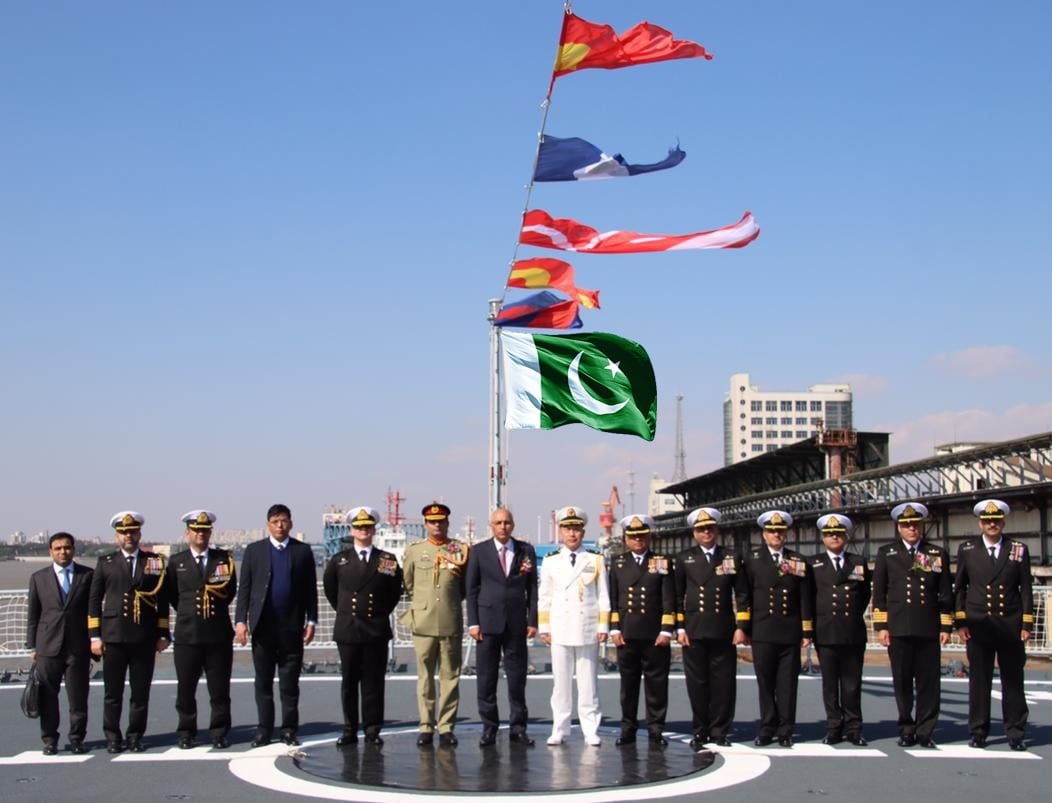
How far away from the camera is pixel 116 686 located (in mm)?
8688

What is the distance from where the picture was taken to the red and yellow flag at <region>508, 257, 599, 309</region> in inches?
491

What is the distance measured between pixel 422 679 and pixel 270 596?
1.30m

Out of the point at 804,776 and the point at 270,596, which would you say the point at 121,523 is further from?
the point at 804,776

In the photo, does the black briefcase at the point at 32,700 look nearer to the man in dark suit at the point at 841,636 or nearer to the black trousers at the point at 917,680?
the man in dark suit at the point at 841,636

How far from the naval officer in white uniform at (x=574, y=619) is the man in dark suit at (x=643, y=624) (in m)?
0.18

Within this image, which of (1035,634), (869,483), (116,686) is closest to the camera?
(116,686)

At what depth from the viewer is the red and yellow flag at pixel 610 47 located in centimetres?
1193

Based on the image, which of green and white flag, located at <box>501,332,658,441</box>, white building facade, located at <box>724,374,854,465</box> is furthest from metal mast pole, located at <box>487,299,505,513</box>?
white building facade, located at <box>724,374,854,465</box>

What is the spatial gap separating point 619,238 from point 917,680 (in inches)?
224

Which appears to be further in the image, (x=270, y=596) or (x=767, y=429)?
(x=767, y=429)

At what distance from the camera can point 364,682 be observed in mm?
8922

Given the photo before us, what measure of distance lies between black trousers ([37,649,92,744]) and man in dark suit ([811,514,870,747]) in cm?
543

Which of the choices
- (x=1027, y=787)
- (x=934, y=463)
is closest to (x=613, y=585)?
(x=1027, y=787)

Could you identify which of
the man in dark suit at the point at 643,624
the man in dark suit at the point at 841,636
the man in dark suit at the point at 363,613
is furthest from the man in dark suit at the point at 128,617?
the man in dark suit at the point at 841,636
